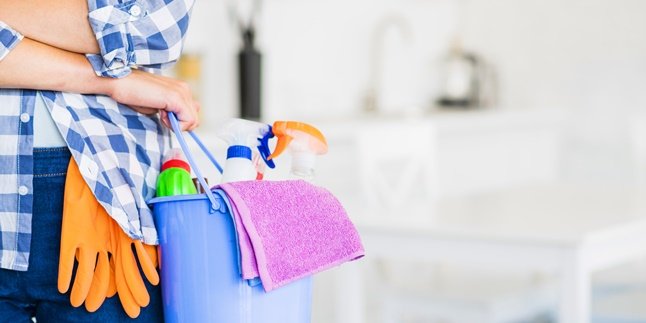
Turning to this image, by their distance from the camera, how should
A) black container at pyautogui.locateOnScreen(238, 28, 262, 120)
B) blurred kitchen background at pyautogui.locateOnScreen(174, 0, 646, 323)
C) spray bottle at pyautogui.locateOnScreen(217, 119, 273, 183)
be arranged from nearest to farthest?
spray bottle at pyautogui.locateOnScreen(217, 119, 273, 183), blurred kitchen background at pyautogui.locateOnScreen(174, 0, 646, 323), black container at pyautogui.locateOnScreen(238, 28, 262, 120)

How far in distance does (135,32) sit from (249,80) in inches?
83.5

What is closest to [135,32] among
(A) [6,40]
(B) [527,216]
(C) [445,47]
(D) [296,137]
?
(A) [6,40]

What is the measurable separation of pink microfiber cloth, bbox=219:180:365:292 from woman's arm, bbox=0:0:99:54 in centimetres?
25

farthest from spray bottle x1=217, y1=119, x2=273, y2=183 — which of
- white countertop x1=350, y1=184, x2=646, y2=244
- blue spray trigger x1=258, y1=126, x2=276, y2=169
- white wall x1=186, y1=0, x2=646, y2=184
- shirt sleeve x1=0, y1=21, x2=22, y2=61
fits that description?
white wall x1=186, y1=0, x2=646, y2=184

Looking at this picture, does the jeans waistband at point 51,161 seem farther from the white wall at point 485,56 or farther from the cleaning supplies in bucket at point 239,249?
the white wall at point 485,56

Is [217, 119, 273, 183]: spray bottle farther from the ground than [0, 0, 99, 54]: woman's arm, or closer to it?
closer to it

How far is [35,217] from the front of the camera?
1.11 metres

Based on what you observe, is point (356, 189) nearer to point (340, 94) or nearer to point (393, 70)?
point (340, 94)

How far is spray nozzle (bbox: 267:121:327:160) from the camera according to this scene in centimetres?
121

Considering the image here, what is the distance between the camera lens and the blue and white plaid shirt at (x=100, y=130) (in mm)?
1096

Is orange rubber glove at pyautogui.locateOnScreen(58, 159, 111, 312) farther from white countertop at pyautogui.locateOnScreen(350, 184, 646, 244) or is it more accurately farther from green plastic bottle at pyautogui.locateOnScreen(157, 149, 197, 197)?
white countertop at pyautogui.locateOnScreen(350, 184, 646, 244)

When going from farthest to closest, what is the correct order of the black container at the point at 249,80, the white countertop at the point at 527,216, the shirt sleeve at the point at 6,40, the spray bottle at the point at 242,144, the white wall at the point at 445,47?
the white wall at the point at 445,47 → the black container at the point at 249,80 → the white countertop at the point at 527,216 → the spray bottle at the point at 242,144 → the shirt sleeve at the point at 6,40

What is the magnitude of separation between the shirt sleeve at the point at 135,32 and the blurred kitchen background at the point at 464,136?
42.4 inches

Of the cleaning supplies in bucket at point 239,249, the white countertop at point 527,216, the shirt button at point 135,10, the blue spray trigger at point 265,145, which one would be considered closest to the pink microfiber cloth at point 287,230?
the cleaning supplies in bucket at point 239,249
